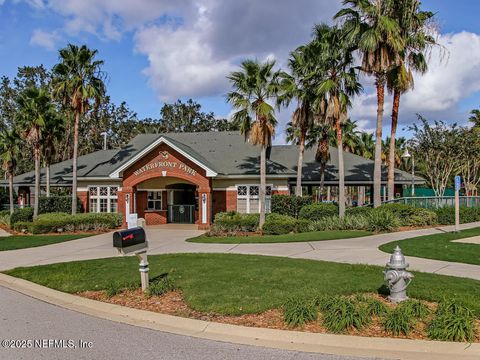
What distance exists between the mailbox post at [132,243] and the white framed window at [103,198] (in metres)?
21.4

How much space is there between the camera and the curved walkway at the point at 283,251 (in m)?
10.8

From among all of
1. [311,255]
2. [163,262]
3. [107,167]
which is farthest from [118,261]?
[107,167]

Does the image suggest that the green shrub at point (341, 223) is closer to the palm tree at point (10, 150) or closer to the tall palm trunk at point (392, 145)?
the tall palm trunk at point (392, 145)

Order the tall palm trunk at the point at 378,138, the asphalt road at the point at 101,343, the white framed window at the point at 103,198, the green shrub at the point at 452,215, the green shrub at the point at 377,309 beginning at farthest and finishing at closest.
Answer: the white framed window at the point at 103,198 < the tall palm trunk at the point at 378,138 < the green shrub at the point at 452,215 < the green shrub at the point at 377,309 < the asphalt road at the point at 101,343

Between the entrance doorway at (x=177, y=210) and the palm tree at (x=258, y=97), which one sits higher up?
the palm tree at (x=258, y=97)

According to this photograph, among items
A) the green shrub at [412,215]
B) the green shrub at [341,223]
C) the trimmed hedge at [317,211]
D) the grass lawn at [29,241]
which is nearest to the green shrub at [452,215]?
the green shrub at [412,215]

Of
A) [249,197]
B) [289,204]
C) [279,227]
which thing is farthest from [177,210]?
[279,227]

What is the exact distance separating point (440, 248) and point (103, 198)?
21427 mm

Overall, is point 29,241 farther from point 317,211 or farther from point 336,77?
point 336,77

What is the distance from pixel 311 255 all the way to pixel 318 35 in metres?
13.9

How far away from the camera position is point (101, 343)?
236 inches

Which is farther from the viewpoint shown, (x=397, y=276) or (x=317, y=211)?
(x=317, y=211)

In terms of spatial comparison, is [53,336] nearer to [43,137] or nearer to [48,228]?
[48,228]

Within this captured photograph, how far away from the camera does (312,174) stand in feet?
91.0
